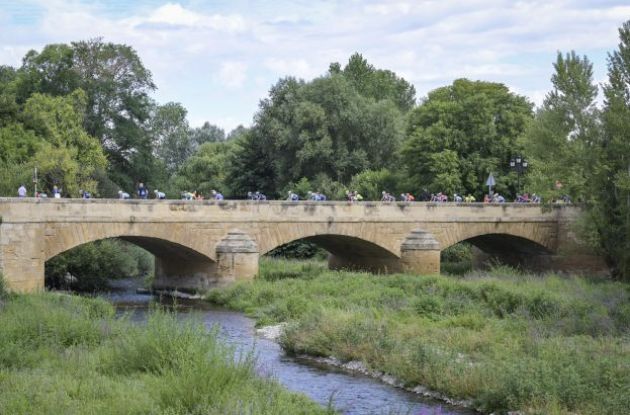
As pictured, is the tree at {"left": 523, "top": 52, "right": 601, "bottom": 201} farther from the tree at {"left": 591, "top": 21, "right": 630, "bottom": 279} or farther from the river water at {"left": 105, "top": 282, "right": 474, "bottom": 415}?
the river water at {"left": 105, "top": 282, "right": 474, "bottom": 415}

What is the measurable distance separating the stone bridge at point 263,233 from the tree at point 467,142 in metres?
6.37

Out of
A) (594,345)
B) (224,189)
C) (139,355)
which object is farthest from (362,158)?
(139,355)

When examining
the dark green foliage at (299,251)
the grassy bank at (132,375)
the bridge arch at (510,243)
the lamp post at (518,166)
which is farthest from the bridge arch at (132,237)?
the lamp post at (518,166)

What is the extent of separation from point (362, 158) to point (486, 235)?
15.3 meters

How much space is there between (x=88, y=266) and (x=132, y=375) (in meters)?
25.8

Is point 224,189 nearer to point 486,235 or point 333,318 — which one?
point 486,235

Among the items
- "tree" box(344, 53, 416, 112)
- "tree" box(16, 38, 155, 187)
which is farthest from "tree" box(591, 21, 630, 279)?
"tree" box(344, 53, 416, 112)

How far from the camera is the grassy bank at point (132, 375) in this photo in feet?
51.4

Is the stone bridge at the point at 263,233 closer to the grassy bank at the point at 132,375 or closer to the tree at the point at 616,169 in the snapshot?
the tree at the point at 616,169

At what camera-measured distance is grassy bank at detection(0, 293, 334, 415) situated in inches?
617

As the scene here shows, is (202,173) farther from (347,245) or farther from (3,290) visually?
(3,290)

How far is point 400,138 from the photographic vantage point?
66.1 metres

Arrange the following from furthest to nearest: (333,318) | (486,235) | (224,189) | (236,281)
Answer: (224,189) → (486,235) → (236,281) → (333,318)

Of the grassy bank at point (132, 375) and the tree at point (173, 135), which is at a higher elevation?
the tree at point (173, 135)
